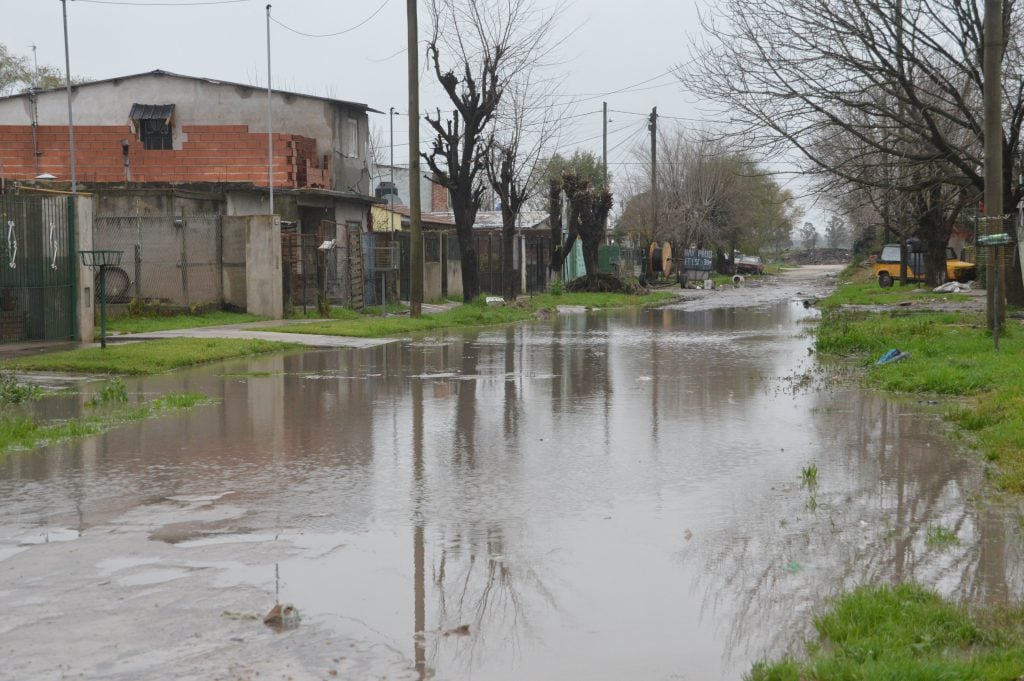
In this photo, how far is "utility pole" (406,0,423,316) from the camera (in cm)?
2797

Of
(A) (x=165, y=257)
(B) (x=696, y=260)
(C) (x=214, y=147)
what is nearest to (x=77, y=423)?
(A) (x=165, y=257)

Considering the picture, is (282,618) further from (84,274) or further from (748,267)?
(748,267)

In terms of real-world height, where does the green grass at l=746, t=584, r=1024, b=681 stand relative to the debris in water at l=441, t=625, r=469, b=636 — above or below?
above

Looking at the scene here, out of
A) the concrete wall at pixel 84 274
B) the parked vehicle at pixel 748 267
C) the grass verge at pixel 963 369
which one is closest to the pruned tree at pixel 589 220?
the grass verge at pixel 963 369

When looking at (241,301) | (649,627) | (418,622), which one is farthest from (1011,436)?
(241,301)

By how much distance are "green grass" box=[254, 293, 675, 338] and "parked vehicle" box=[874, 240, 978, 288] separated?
39.6 feet

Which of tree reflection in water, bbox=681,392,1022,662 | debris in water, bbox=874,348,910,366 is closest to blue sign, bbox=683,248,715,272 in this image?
debris in water, bbox=874,348,910,366

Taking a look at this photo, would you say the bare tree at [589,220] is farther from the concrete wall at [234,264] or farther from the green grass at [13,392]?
the green grass at [13,392]

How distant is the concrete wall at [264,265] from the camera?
28.1 metres

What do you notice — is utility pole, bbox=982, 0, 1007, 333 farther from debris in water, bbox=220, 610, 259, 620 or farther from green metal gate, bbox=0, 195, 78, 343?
green metal gate, bbox=0, 195, 78, 343

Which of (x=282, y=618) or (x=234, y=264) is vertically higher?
(x=234, y=264)

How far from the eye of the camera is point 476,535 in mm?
7078

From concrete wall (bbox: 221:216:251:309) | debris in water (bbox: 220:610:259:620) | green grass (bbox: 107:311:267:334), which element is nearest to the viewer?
debris in water (bbox: 220:610:259:620)

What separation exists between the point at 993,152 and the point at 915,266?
Answer: 3282 cm
